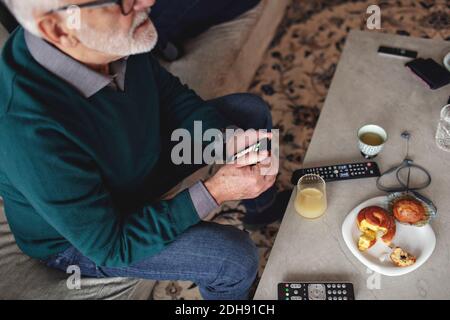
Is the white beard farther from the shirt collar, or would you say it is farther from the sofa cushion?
the sofa cushion

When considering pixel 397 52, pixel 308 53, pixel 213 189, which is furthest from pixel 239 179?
pixel 308 53

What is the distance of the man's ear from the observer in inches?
33.6

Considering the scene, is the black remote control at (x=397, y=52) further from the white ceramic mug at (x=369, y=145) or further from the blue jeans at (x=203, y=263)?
the blue jeans at (x=203, y=263)

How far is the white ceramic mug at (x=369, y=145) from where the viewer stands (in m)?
1.17

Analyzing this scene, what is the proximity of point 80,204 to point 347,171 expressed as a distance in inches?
26.1

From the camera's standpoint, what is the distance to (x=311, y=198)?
1.07m

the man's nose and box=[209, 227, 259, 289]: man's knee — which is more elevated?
the man's nose

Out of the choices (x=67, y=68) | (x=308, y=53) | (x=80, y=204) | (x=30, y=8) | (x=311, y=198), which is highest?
(x=30, y=8)

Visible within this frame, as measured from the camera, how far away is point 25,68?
0.92 meters

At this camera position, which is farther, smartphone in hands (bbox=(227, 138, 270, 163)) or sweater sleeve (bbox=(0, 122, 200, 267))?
smartphone in hands (bbox=(227, 138, 270, 163))

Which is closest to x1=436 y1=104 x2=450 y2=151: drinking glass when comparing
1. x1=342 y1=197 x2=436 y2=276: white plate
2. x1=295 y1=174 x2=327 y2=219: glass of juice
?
x1=342 y1=197 x2=436 y2=276: white plate

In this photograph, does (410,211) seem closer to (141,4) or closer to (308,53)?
(141,4)

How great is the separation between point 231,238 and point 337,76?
2.10 feet

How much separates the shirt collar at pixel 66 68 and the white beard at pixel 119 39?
52 millimetres
